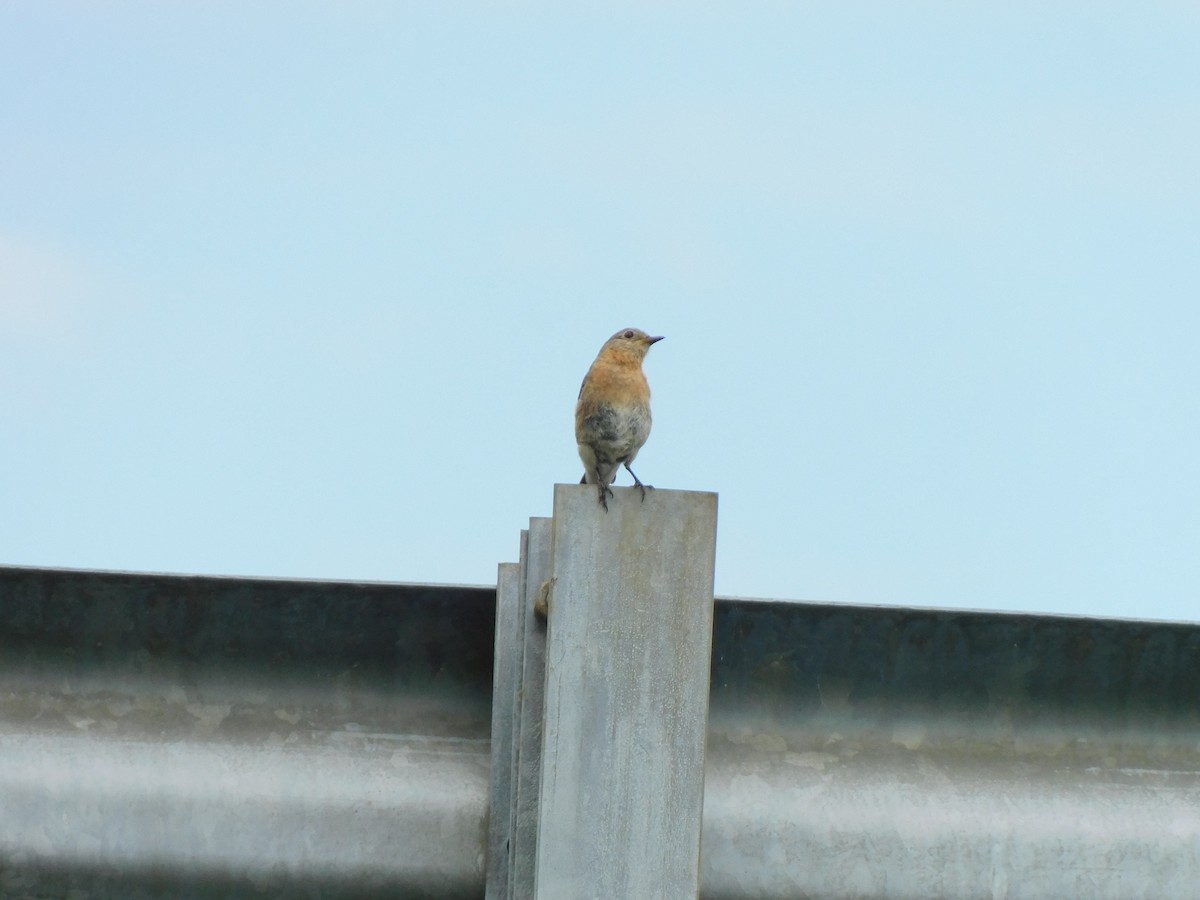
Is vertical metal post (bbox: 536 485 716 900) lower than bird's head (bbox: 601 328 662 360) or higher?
lower

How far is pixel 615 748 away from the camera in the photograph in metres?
2.70

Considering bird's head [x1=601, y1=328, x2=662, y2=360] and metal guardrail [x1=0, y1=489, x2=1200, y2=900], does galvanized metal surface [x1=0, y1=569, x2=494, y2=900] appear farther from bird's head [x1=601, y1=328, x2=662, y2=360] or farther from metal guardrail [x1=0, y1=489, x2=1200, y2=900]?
bird's head [x1=601, y1=328, x2=662, y2=360]

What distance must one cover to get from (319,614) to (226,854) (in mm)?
469

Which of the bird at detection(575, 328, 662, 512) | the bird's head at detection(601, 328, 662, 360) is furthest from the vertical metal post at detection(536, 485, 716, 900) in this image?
the bird's head at detection(601, 328, 662, 360)

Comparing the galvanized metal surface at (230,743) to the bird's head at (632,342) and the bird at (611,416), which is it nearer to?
the bird at (611,416)

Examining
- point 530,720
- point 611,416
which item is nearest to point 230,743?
point 530,720

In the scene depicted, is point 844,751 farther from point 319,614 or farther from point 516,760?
point 319,614

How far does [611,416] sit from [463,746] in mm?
1511

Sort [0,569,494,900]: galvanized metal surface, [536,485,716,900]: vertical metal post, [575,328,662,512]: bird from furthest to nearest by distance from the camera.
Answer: [575,328,662,512]: bird, [0,569,494,900]: galvanized metal surface, [536,485,716,900]: vertical metal post

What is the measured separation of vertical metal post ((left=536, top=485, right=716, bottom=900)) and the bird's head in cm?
197

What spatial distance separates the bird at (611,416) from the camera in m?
4.30

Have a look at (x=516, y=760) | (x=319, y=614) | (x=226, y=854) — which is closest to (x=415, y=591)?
(x=319, y=614)

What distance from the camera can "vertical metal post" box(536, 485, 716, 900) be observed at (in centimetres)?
268

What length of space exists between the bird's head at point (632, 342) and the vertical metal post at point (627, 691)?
77.7 inches
